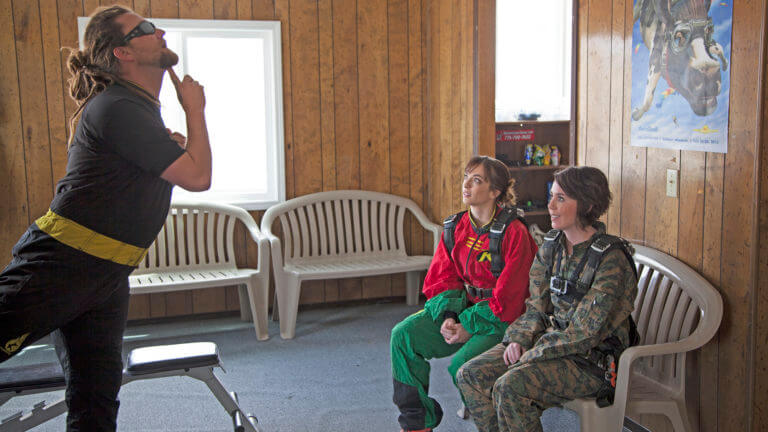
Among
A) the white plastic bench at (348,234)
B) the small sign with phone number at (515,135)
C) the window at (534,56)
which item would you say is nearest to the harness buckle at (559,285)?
the white plastic bench at (348,234)

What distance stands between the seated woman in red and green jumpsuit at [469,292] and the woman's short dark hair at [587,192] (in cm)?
35

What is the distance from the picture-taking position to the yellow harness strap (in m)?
1.83

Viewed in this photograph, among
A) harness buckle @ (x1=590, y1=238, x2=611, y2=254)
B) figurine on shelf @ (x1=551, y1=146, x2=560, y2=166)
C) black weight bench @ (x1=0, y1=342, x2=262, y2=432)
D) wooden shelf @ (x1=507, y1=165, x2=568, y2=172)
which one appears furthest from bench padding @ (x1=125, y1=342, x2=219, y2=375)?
figurine on shelf @ (x1=551, y1=146, x2=560, y2=166)

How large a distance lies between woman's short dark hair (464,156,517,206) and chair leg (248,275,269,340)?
181 cm

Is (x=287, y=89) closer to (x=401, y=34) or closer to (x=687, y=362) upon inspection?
(x=401, y=34)

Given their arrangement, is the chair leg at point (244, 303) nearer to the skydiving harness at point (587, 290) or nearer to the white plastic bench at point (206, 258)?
the white plastic bench at point (206, 258)

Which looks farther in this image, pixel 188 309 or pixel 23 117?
pixel 188 309

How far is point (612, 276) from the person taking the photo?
228 cm

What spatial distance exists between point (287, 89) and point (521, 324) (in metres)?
2.79

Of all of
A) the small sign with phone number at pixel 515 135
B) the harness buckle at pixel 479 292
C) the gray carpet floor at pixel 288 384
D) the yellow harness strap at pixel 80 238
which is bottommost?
the gray carpet floor at pixel 288 384

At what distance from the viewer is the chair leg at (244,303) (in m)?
4.55

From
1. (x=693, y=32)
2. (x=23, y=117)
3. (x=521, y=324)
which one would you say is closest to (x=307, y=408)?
(x=521, y=324)

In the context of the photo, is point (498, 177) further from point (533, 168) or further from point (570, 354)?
point (533, 168)

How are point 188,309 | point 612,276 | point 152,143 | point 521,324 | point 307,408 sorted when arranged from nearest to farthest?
point 152,143 < point 612,276 < point 521,324 < point 307,408 < point 188,309
